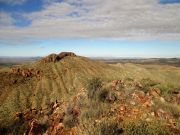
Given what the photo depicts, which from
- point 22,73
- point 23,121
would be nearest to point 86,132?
point 23,121

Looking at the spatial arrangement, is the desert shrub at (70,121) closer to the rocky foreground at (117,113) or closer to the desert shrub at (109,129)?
the rocky foreground at (117,113)

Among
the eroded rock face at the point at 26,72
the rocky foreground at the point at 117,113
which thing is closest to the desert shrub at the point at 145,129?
the rocky foreground at the point at 117,113

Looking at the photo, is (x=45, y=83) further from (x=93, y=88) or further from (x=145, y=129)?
(x=145, y=129)

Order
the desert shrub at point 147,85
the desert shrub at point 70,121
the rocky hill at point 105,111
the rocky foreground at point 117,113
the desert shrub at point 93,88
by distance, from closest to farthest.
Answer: the rocky hill at point 105,111 → the rocky foreground at point 117,113 → the desert shrub at point 70,121 → the desert shrub at point 93,88 → the desert shrub at point 147,85

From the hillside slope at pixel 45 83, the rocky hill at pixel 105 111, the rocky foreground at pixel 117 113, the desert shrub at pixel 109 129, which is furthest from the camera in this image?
the hillside slope at pixel 45 83

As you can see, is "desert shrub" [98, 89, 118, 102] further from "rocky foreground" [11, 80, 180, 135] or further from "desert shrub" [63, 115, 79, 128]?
"desert shrub" [63, 115, 79, 128]

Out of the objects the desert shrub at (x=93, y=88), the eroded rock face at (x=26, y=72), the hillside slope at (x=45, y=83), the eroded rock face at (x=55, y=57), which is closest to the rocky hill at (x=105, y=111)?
the desert shrub at (x=93, y=88)

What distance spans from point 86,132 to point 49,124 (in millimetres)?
7828

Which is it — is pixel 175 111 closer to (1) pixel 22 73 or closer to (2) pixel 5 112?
(2) pixel 5 112

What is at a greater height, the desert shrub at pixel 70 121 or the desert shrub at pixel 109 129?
the desert shrub at pixel 109 129

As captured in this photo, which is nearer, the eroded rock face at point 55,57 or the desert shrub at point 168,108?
the desert shrub at point 168,108

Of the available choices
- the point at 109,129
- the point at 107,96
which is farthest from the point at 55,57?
the point at 109,129

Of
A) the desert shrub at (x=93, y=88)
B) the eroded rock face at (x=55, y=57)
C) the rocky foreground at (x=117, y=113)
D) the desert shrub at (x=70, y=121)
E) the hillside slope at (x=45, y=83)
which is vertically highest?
the eroded rock face at (x=55, y=57)

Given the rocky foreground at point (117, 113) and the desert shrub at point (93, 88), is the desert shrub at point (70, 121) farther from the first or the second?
the desert shrub at point (93, 88)
